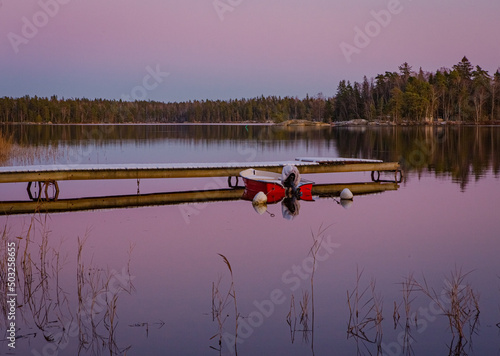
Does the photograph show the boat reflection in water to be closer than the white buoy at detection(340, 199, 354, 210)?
Yes

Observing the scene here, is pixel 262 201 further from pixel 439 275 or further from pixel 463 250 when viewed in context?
pixel 439 275

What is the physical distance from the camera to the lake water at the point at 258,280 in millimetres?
8508

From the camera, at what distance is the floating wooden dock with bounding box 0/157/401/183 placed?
20.0m

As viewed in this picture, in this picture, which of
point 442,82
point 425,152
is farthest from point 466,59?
point 425,152

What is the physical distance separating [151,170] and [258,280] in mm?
11806

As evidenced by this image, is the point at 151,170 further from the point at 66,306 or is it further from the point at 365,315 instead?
the point at 365,315

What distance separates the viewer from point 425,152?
45.0 metres

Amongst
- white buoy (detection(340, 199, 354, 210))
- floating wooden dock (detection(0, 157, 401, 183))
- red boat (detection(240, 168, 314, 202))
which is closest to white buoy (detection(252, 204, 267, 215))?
red boat (detection(240, 168, 314, 202))

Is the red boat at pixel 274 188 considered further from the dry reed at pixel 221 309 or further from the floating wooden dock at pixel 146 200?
the dry reed at pixel 221 309

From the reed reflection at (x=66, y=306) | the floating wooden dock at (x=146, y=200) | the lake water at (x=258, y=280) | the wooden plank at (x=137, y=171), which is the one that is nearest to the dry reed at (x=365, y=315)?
the lake water at (x=258, y=280)

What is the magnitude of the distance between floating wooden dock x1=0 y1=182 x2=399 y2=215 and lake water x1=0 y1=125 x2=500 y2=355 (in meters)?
0.84

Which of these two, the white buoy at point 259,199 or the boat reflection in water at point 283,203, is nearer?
the boat reflection in water at point 283,203

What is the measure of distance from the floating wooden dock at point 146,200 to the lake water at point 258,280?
84 cm

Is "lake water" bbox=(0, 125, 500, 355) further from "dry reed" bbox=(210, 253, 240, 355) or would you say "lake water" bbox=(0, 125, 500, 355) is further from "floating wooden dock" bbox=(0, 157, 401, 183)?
"floating wooden dock" bbox=(0, 157, 401, 183)
